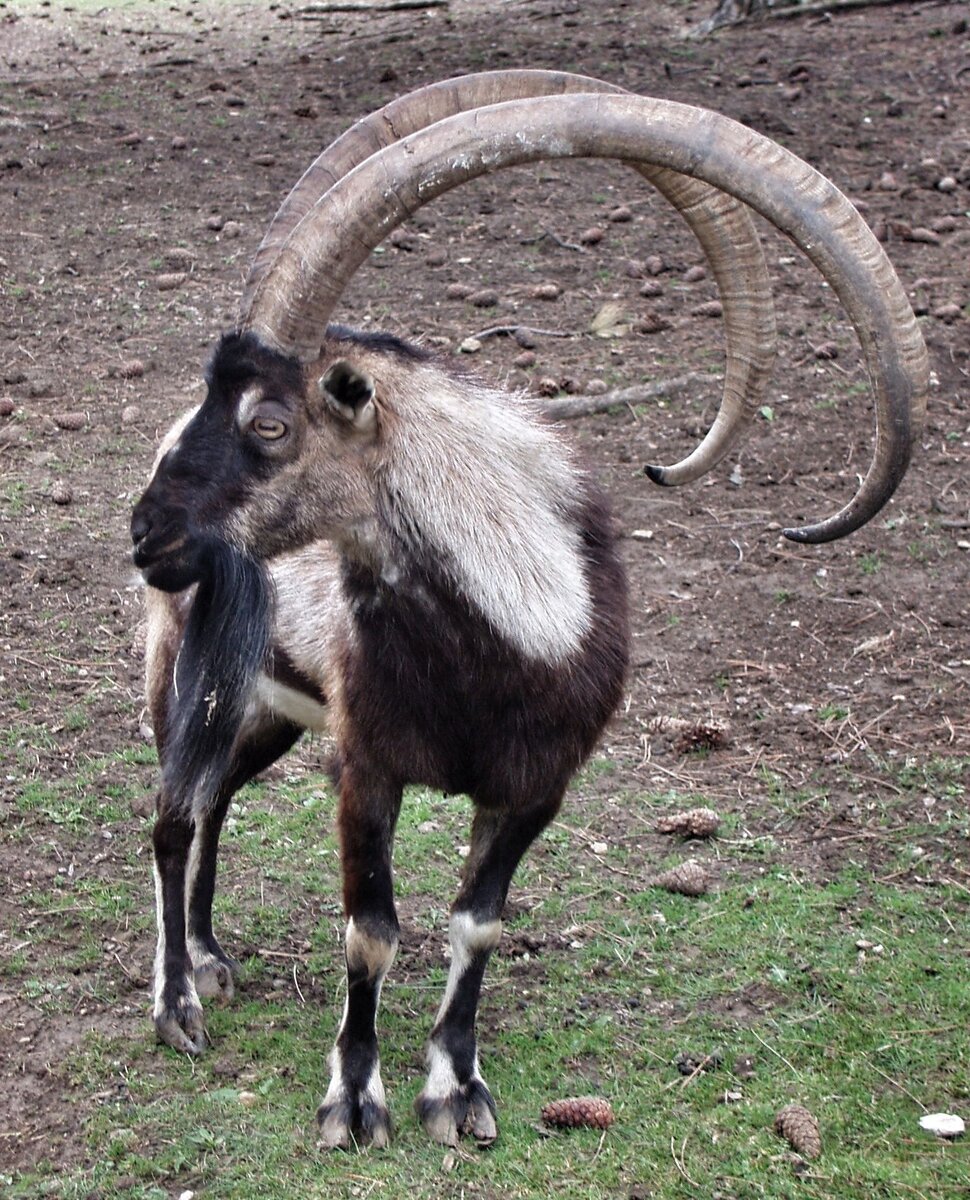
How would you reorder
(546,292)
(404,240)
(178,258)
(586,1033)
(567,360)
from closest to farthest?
1. (586,1033)
2. (567,360)
3. (546,292)
4. (178,258)
5. (404,240)

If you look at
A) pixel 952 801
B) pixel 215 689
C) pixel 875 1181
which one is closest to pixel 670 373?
pixel 952 801

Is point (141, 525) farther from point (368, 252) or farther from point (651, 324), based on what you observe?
point (651, 324)

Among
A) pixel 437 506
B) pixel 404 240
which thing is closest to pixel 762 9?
pixel 404 240

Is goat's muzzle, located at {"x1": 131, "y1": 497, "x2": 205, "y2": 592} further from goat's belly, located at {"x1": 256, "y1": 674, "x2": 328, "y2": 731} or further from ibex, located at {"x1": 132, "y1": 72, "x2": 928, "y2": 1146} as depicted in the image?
goat's belly, located at {"x1": 256, "y1": 674, "x2": 328, "y2": 731}

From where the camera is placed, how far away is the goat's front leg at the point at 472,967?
3949mm

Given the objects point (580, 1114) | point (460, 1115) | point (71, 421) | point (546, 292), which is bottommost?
point (460, 1115)

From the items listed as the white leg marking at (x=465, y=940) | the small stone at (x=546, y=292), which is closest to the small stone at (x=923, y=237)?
the small stone at (x=546, y=292)

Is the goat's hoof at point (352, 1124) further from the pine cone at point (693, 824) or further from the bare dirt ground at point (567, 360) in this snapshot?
the pine cone at point (693, 824)

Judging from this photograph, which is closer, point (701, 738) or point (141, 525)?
point (141, 525)

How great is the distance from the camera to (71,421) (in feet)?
25.6

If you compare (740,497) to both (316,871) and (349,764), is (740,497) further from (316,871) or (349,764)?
(349,764)

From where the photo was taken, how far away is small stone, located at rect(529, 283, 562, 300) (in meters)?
9.02

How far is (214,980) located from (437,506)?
181 cm

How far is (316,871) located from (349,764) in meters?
1.37
